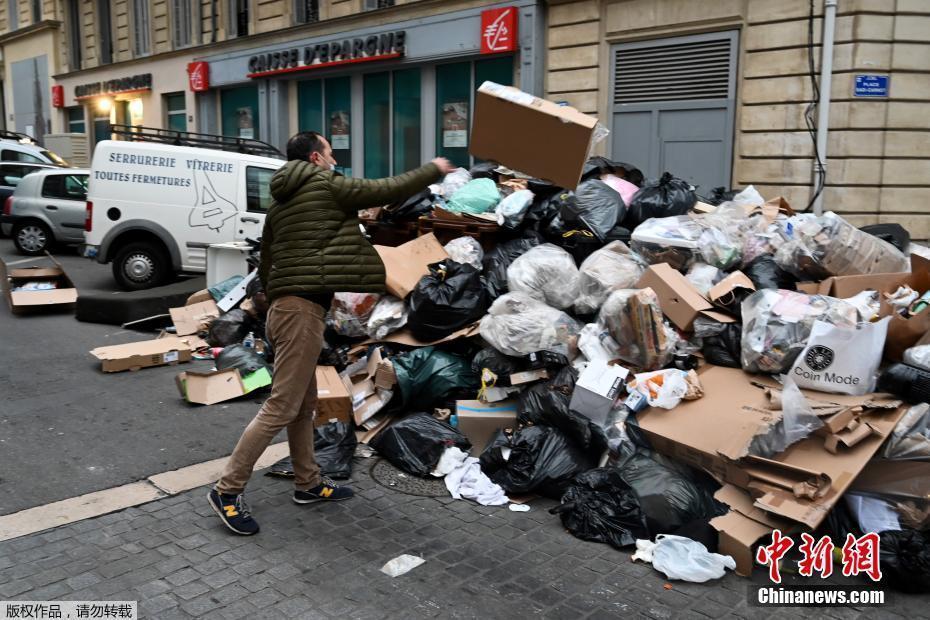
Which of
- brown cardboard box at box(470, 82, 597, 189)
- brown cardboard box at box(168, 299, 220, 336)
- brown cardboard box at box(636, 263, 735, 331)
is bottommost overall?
brown cardboard box at box(168, 299, 220, 336)

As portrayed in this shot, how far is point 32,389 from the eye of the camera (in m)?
6.05

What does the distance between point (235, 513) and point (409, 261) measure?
2660 millimetres

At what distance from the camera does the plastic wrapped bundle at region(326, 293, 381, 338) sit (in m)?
5.70

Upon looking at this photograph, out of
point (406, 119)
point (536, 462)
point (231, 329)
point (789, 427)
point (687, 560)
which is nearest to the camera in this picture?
point (687, 560)

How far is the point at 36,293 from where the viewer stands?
910 centimetres

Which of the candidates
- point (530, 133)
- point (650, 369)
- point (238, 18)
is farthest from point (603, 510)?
point (238, 18)

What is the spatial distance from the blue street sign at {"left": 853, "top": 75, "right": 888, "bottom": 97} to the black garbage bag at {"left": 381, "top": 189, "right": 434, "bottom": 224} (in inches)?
240

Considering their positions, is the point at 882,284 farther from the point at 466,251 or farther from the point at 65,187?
the point at 65,187

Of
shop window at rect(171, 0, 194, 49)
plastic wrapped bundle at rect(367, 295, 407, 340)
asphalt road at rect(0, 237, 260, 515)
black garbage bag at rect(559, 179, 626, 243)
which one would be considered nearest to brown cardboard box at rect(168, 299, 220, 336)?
asphalt road at rect(0, 237, 260, 515)

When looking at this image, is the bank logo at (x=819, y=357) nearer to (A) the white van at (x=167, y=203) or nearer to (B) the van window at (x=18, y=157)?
(A) the white van at (x=167, y=203)

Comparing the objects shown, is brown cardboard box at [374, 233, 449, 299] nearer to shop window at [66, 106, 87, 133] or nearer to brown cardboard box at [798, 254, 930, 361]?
brown cardboard box at [798, 254, 930, 361]

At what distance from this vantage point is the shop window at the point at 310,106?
1655cm

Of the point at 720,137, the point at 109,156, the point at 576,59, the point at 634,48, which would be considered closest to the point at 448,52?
the point at 576,59

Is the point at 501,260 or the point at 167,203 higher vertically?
the point at 167,203
